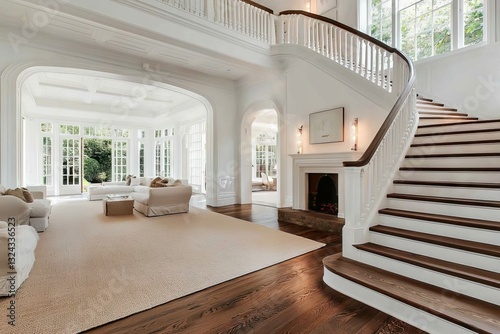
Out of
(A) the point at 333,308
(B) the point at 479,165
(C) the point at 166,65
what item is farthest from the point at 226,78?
(A) the point at 333,308

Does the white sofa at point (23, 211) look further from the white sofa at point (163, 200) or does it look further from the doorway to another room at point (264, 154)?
the doorway to another room at point (264, 154)

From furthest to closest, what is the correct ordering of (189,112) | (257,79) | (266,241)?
(189,112), (257,79), (266,241)

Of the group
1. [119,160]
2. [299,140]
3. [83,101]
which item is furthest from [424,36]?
[119,160]

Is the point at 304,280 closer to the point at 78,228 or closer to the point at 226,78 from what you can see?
the point at 78,228

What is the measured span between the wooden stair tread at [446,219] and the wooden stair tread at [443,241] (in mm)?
147

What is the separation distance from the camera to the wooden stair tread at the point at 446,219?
214cm

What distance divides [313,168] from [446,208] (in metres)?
2.77

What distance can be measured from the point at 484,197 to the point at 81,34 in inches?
258

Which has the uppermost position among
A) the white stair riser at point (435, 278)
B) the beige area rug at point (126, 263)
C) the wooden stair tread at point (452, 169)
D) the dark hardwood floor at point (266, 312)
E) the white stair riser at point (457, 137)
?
the white stair riser at point (457, 137)

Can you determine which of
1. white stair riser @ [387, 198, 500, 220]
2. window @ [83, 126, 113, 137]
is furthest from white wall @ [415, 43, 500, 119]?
window @ [83, 126, 113, 137]

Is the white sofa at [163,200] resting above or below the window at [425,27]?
below

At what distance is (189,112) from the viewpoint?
9.78m

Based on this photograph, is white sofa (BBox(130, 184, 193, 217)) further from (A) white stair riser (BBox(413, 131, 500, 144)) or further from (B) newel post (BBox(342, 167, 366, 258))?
(A) white stair riser (BBox(413, 131, 500, 144))

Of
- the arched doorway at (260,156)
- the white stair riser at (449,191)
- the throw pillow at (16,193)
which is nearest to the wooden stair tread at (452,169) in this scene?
the white stair riser at (449,191)
